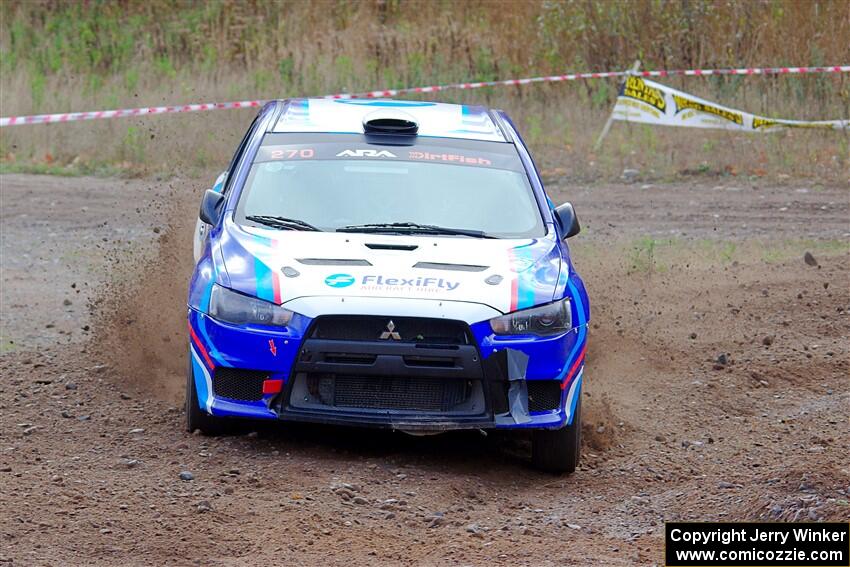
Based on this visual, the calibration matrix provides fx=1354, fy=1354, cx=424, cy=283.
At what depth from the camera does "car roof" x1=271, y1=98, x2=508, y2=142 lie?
26.3ft

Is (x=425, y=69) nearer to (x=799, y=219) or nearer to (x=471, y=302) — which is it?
(x=799, y=219)

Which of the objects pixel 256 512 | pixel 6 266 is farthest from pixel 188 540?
pixel 6 266

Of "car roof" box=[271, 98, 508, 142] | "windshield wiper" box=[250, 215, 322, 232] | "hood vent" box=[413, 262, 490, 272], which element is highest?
"car roof" box=[271, 98, 508, 142]

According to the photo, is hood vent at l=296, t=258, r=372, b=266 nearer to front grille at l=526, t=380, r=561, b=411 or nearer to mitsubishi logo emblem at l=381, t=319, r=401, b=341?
mitsubishi logo emblem at l=381, t=319, r=401, b=341

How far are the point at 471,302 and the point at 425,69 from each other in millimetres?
14361

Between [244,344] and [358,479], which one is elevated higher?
[244,344]

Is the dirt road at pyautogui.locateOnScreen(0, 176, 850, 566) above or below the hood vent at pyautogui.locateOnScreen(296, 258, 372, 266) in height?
below

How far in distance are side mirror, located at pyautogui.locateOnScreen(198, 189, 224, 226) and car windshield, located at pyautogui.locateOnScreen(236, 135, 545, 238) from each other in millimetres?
125

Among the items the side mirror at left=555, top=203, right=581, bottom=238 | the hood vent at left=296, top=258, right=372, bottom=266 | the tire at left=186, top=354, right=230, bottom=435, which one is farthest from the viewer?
the side mirror at left=555, top=203, right=581, bottom=238

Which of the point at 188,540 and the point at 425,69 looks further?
the point at 425,69

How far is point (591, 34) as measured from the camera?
20609mm

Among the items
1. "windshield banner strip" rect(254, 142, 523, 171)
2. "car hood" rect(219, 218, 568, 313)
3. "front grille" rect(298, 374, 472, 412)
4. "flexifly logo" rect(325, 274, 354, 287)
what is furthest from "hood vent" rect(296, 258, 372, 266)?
"windshield banner strip" rect(254, 142, 523, 171)

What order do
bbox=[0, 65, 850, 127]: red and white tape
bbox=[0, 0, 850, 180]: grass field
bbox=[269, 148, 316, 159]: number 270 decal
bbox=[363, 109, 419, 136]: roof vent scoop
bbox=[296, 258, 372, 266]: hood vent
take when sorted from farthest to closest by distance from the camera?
bbox=[0, 0, 850, 180]: grass field, bbox=[0, 65, 850, 127]: red and white tape, bbox=[363, 109, 419, 136]: roof vent scoop, bbox=[269, 148, 316, 159]: number 270 decal, bbox=[296, 258, 372, 266]: hood vent

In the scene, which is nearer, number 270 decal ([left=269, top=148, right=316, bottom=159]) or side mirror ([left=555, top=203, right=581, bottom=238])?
side mirror ([left=555, top=203, right=581, bottom=238])
